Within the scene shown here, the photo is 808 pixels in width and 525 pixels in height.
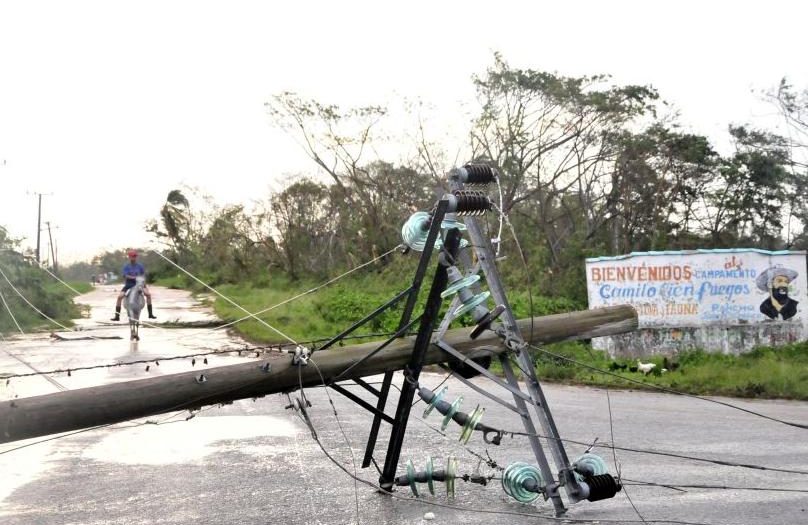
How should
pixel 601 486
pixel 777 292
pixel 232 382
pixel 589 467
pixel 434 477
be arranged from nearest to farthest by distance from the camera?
pixel 232 382
pixel 601 486
pixel 589 467
pixel 434 477
pixel 777 292

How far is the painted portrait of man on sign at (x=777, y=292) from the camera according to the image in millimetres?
15641

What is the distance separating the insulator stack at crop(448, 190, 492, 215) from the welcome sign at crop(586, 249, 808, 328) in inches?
435

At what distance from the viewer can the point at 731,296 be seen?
1586 cm

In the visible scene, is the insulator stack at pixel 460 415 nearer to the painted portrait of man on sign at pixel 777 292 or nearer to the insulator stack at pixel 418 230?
the insulator stack at pixel 418 230

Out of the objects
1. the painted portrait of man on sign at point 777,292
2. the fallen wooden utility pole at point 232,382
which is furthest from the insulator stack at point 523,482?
the painted portrait of man on sign at point 777,292

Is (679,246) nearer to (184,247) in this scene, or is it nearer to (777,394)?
(777,394)

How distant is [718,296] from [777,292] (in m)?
1.06

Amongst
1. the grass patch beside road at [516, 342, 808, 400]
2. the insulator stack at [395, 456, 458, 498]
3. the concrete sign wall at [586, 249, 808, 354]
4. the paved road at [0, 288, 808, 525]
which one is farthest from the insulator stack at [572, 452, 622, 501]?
the concrete sign wall at [586, 249, 808, 354]

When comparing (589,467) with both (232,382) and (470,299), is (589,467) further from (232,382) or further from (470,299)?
(232,382)

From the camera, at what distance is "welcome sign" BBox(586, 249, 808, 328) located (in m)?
15.7

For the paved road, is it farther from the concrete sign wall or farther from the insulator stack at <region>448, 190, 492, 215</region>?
the concrete sign wall

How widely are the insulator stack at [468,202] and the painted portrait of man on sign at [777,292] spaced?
11678 mm

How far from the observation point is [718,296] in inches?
626

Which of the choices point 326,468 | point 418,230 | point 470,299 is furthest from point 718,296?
point 418,230
